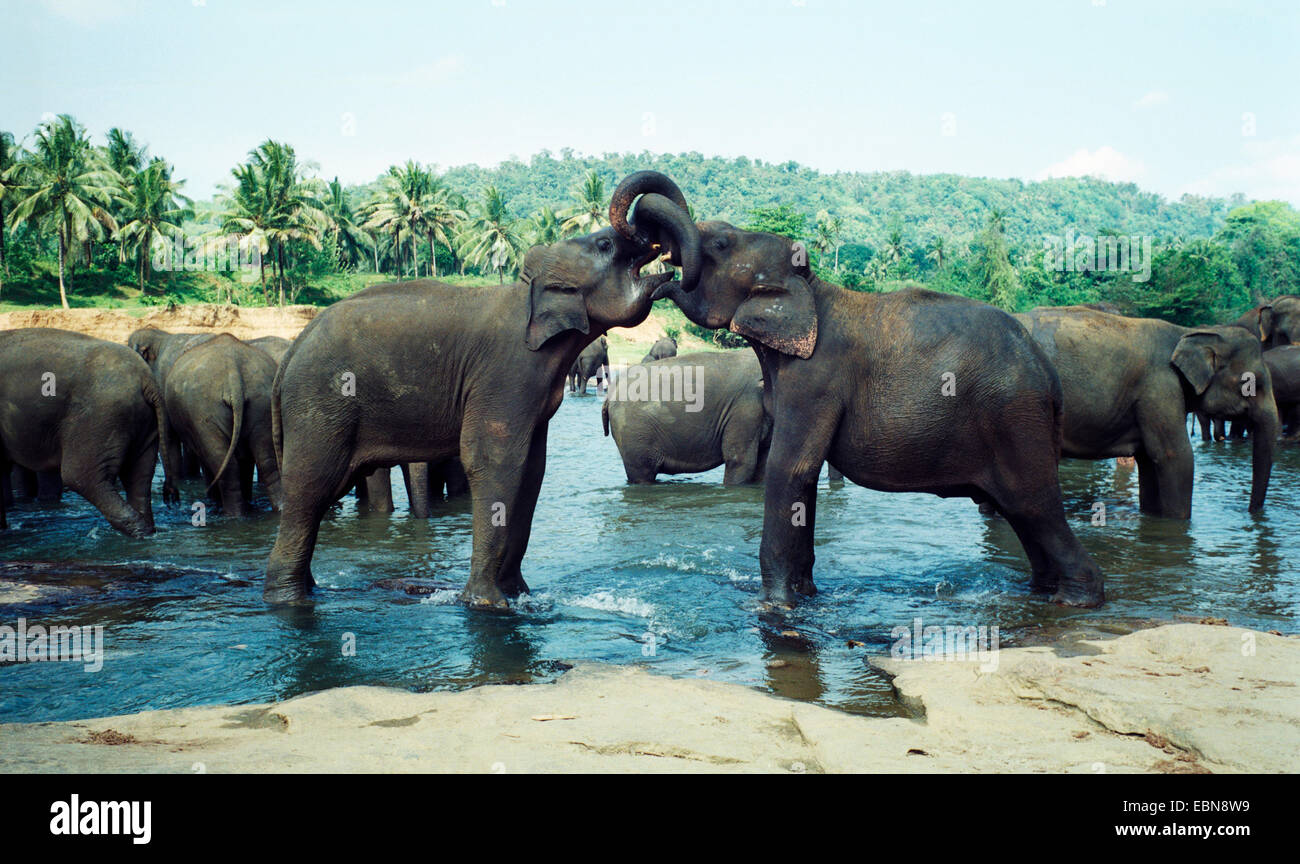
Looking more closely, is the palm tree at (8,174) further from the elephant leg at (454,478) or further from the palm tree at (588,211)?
the elephant leg at (454,478)

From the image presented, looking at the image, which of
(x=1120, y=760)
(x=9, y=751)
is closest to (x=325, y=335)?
(x=9, y=751)

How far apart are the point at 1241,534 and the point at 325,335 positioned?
29.7 ft

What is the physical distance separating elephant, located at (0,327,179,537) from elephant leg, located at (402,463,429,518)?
277cm

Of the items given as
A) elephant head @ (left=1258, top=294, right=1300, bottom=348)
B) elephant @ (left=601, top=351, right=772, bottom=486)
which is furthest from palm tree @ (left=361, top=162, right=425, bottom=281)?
elephant @ (left=601, top=351, right=772, bottom=486)

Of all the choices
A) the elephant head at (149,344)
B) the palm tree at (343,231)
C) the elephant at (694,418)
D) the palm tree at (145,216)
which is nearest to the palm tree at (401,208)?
the palm tree at (343,231)

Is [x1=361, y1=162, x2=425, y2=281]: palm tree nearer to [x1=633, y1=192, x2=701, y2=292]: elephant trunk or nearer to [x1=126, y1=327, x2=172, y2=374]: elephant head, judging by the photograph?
[x1=126, y1=327, x2=172, y2=374]: elephant head

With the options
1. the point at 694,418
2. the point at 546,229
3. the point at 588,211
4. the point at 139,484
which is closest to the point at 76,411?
the point at 139,484

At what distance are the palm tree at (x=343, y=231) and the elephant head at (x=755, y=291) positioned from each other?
247 ft

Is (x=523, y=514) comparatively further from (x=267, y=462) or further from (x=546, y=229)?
(x=546, y=229)

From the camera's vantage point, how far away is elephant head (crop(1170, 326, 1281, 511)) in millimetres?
11977

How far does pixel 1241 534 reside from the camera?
1095cm

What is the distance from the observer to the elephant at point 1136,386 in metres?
11.5

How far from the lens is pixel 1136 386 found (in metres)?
11.6

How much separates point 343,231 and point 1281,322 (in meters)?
74.3
